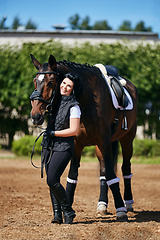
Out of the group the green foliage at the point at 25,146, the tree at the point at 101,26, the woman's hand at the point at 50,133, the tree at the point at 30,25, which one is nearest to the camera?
the woman's hand at the point at 50,133

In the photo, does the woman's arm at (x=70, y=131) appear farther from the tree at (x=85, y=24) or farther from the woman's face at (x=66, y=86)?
the tree at (x=85, y=24)

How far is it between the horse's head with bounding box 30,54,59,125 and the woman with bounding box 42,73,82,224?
0.14m

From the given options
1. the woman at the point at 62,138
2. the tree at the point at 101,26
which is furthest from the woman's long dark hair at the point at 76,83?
the tree at the point at 101,26

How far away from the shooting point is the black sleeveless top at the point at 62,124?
13.6ft

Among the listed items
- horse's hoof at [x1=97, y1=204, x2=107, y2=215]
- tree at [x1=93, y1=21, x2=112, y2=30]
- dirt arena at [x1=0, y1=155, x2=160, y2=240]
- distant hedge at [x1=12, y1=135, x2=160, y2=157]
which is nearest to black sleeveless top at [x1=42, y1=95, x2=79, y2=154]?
dirt arena at [x1=0, y1=155, x2=160, y2=240]

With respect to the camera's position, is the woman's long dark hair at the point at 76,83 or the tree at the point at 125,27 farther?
the tree at the point at 125,27

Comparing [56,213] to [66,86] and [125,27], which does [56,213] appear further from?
[125,27]

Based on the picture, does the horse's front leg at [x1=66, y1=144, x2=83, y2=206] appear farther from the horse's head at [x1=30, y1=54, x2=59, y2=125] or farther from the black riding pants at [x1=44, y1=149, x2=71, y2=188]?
the horse's head at [x1=30, y1=54, x2=59, y2=125]

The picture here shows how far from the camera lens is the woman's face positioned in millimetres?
4219

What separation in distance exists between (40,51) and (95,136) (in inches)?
481

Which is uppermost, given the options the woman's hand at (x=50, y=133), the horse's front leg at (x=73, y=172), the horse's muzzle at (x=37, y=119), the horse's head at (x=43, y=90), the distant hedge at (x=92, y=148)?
the horse's head at (x=43, y=90)

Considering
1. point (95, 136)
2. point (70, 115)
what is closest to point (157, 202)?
point (95, 136)

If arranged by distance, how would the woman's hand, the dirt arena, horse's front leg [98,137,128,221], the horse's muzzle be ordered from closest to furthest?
the dirt arena → the horse's muzzle → the woman's hand → horse's front leg [98,137,128,221]

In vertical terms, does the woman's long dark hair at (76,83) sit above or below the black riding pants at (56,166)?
above
